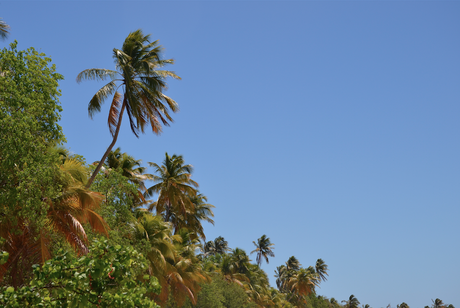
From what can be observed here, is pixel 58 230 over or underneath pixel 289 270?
underneath

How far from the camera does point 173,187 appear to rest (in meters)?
33.5

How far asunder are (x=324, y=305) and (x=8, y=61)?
88002 mm

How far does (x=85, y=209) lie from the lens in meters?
13.0

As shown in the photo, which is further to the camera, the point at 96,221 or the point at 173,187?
the point at 173,187

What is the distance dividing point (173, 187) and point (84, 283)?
91.8 feet

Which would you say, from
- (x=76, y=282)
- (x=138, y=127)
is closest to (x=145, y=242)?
(x=138, y=127)

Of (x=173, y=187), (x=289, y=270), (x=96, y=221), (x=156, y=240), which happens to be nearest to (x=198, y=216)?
(x=173, y=187)

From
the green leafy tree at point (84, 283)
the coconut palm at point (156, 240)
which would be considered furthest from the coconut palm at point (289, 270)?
the green leafy tree at point (84, 283)

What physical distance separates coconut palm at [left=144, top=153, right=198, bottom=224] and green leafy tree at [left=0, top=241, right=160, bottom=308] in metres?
27.4

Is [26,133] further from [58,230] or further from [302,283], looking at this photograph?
[302,283]

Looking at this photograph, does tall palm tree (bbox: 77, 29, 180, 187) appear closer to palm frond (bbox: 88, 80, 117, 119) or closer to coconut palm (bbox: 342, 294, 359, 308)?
palm frond (bbox: 88, 80, 117, 119)

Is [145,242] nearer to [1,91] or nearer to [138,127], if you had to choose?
[138,127]

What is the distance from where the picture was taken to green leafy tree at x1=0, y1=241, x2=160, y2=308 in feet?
18.4

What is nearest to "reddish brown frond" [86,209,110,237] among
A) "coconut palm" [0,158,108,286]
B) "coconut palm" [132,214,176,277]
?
"coconut palm" [0,158,108,286]
